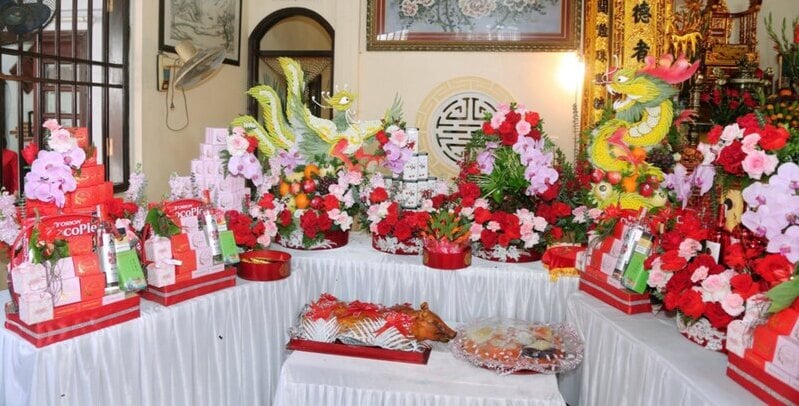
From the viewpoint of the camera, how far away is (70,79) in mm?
3652

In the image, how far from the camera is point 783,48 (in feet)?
16.6

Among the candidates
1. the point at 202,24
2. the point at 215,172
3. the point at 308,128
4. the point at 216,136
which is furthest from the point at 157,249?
the point at 202,24

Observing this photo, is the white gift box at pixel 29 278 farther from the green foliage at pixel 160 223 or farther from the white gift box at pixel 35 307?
the green foliage at pixel 160 223

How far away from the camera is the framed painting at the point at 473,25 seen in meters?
5.31

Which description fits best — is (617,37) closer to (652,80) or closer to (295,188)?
(652,80)

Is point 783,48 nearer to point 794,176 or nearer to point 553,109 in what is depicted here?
point 553,109

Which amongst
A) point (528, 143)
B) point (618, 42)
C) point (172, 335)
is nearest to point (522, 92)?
point (618, 42)

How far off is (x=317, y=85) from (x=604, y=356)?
454 cm

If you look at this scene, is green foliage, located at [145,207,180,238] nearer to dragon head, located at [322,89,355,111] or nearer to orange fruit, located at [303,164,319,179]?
orange fruit, located at [303,164,319,179]

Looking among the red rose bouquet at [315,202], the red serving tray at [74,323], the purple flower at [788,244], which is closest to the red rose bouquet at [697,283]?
the purple flower at [788,244]

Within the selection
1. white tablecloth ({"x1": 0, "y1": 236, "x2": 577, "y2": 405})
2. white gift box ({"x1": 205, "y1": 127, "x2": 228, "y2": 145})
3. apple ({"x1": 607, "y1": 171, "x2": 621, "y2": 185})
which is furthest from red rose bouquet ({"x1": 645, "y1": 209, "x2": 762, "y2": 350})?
white gift box ({"x1": 205, "y1": 127, "x2": 228, "y2": 145})

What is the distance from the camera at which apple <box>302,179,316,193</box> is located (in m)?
2.99

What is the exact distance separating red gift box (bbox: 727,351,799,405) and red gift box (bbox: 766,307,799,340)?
93 mm

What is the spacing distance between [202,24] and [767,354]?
432 cm
